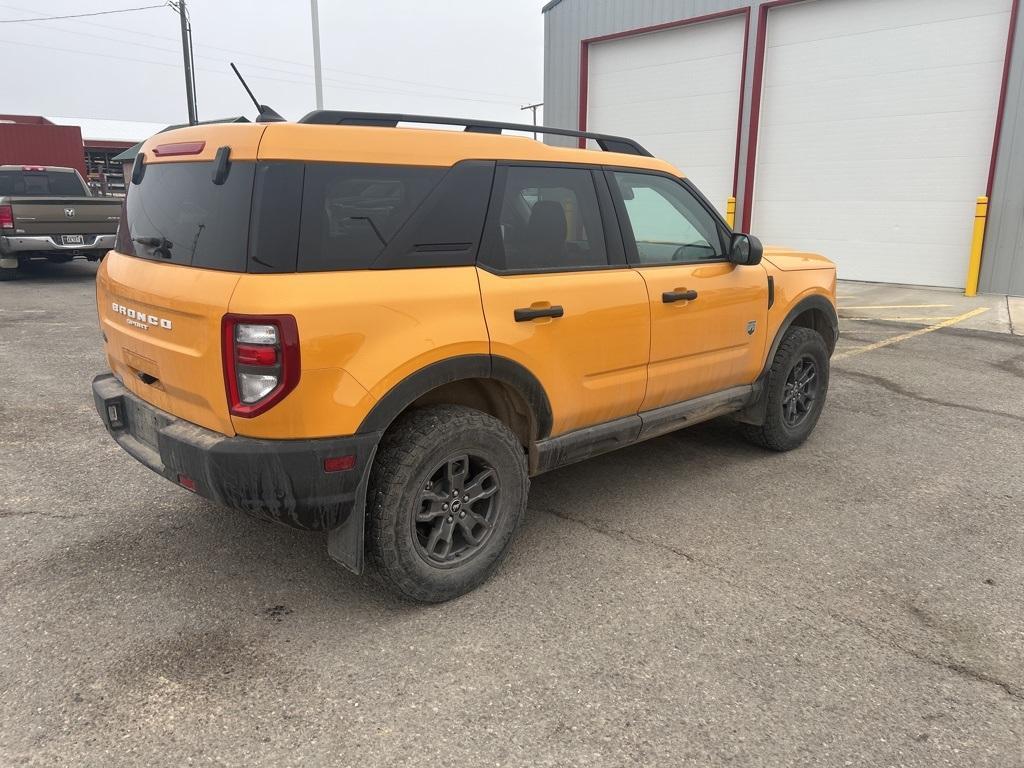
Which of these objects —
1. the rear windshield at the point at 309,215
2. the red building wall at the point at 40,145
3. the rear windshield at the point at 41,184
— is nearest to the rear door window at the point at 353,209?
the rear windshield at the point at 309,215

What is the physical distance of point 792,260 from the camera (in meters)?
4.71

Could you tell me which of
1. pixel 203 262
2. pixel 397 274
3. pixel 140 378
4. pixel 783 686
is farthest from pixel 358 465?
pixel 783 686

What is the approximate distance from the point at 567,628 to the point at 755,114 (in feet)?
44.4

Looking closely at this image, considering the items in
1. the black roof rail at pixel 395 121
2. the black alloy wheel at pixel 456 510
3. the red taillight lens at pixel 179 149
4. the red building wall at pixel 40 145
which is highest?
the red building wall at pixel 40 145

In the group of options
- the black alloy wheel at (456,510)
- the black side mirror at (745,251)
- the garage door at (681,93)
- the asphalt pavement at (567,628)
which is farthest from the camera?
the garage door at (681,93)

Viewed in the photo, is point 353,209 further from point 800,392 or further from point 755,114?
point 755,114

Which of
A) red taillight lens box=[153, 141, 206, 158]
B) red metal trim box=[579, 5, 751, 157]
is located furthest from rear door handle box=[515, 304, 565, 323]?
red metal trim box=[579, 5, 751, 157]

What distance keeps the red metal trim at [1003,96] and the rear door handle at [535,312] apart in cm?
1134

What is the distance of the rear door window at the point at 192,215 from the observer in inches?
102

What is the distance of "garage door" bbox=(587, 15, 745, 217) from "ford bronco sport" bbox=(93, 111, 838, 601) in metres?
12.1

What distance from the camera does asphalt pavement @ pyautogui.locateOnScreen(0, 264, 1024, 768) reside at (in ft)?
7.48

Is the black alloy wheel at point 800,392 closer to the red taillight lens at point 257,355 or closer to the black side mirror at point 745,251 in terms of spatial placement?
the black side mirror at point 745,251

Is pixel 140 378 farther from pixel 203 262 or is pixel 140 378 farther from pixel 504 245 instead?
pixel 504 245

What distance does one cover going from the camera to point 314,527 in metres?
2.69
